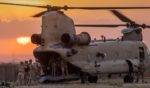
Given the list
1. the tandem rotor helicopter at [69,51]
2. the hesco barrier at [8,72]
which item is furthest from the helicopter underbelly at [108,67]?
the hesco barrier at [8,72]

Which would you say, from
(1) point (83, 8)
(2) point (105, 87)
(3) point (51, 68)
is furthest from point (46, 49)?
(2) point (105, 87)

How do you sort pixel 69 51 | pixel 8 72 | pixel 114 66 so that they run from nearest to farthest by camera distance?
pixel 69 51, pixel 114 66, pixel 8 72

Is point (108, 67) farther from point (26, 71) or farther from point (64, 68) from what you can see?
point (26, 71)

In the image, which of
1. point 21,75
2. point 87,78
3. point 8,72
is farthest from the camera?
point 8,72

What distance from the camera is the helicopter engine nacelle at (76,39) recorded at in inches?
1730

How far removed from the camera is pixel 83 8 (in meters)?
41.9

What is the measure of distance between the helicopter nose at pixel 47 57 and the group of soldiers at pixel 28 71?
5.40 feet

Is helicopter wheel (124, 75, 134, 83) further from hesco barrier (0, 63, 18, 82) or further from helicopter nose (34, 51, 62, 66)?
hesco barrier (0, 63, 18, 82)

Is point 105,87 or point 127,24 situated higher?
point 127,24

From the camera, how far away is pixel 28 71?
47.2 meters

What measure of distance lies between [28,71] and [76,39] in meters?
5.10

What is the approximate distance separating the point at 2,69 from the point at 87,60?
2404 cm

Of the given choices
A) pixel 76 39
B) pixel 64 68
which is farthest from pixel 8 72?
pixel 76 39

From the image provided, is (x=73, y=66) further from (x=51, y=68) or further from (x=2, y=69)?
(x=2, y=69)
